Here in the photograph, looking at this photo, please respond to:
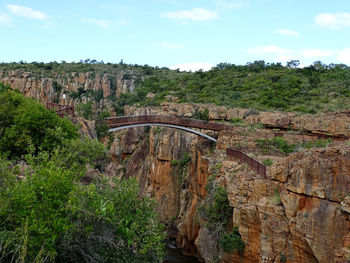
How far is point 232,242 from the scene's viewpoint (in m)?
20.2

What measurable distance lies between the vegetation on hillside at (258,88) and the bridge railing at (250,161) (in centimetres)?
1432

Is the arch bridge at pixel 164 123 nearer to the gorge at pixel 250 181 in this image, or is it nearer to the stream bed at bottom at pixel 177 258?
the gorge at pixel 250 181

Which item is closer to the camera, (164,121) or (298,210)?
(298,210)

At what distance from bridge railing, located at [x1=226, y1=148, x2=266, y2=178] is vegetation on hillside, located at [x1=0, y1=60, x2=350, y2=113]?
47.0ft

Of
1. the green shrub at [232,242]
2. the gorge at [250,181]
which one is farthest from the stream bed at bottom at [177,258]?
the green shrub at [232,242]

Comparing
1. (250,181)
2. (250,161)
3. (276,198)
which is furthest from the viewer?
(250,161)

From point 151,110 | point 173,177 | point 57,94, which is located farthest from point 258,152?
point 57,94

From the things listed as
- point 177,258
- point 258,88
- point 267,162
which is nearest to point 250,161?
point 267,162

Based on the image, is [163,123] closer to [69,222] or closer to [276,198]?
[276,198]

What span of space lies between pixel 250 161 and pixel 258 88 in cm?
2932

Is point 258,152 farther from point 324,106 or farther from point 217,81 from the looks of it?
point 217,81

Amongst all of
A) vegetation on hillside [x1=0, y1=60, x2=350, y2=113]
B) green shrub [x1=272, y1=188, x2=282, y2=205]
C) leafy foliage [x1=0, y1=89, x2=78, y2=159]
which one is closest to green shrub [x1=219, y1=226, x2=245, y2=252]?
green shrub [x1=272, y1=188, x2=282, y2=205]

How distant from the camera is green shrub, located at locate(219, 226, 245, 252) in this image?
787 inches

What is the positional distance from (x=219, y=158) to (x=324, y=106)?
15.6 m
